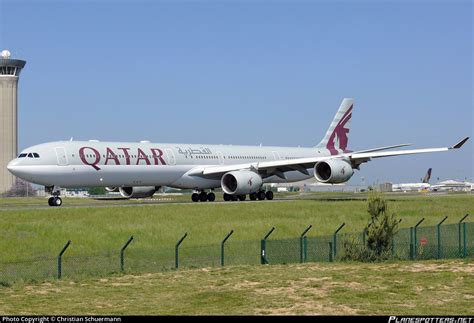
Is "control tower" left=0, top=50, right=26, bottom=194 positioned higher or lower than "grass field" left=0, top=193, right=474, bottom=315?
higher

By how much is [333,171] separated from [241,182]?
20.9 ft

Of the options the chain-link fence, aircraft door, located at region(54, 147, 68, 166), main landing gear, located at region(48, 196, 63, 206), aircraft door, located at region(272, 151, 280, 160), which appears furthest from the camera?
aircraft door, located at region(272, 151, 280, 160)

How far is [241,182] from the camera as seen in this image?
5641 cm

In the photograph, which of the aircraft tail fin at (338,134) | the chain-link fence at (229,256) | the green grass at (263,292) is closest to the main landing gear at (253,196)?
the aircraft tail fin at (338,134)

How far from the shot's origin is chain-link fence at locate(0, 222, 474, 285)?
28.0 m

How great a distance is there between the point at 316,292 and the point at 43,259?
48.3 feet

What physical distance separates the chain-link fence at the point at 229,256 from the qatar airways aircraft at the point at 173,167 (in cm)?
1576

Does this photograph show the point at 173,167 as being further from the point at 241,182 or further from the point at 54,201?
the point at 54,201

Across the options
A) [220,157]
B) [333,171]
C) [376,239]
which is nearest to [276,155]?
[220,157]

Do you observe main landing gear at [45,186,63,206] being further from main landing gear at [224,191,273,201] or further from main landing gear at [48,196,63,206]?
main landing gear at [224,191,273,201]

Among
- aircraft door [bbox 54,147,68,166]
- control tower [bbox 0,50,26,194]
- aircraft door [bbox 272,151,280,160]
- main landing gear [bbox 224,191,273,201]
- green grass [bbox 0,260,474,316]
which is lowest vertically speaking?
green grass [bbox 0,260,474,316]

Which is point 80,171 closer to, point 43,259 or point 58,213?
point 58,213

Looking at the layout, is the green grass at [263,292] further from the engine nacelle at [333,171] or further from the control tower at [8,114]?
the control tower at [8,114]

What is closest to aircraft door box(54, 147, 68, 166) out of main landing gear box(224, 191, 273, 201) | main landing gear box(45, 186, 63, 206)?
main landing gear box(45, 186, 63, 206)
